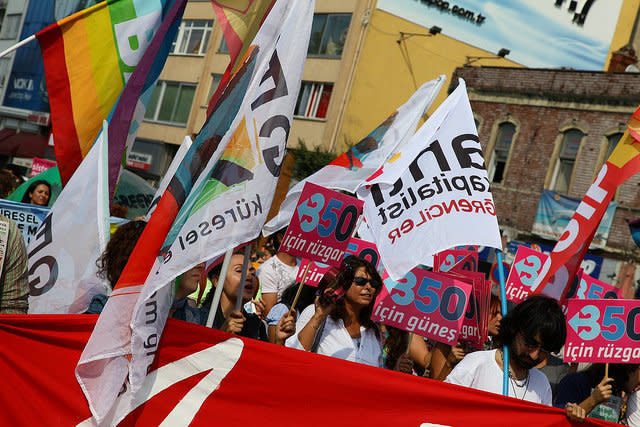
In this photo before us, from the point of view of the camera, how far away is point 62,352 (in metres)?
4.39

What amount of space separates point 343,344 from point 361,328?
0.22m

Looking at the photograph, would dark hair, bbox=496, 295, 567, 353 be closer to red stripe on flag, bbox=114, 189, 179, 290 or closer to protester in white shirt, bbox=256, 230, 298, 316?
red stripe on flag, bbox=114, 189, 179, 290

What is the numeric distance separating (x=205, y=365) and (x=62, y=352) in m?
0.71

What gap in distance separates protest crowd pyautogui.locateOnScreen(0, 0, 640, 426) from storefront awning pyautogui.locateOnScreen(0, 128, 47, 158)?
35556mm

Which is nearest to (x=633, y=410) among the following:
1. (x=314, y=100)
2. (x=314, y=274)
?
(x=314, y=274)

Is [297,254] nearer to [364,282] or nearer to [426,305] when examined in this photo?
[426,305]

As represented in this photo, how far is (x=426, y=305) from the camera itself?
6516mm

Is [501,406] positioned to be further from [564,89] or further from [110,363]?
[564,89]

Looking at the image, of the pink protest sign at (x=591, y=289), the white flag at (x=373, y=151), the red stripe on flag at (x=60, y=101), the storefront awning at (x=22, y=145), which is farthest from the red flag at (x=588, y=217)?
the storefront awning at (x=22, y=145)

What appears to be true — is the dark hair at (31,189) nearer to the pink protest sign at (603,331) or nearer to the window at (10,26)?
the pink protest sign at (603,331)

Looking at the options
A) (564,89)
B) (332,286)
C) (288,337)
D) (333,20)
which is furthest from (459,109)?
(333,20)

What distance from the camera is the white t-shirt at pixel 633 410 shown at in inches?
223

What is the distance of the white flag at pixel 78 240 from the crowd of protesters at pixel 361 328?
0.75 ft

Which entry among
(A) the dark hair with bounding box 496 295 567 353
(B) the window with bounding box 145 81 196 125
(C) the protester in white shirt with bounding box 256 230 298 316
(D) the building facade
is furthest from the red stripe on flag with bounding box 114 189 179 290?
(B) the window with bounding box 145 81 196 125
